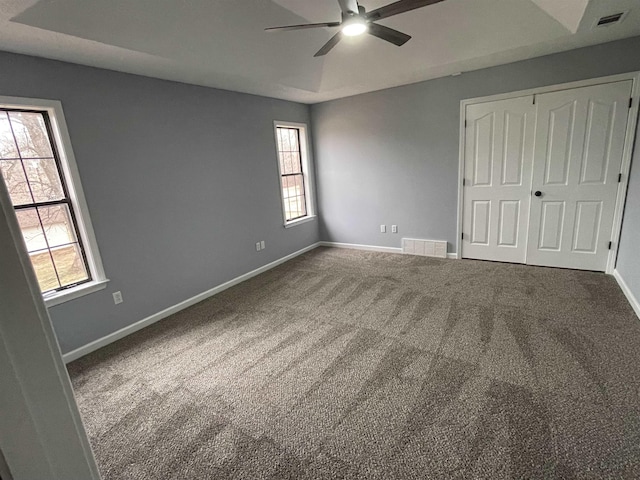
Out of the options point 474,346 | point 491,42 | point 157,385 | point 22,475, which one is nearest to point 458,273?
point 474,346

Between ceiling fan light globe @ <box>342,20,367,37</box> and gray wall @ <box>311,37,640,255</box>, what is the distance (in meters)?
2.30

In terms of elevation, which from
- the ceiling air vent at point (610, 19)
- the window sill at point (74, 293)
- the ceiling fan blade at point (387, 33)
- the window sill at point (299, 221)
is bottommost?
the window sill at point (74, 293)

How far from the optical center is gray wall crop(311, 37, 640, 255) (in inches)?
141

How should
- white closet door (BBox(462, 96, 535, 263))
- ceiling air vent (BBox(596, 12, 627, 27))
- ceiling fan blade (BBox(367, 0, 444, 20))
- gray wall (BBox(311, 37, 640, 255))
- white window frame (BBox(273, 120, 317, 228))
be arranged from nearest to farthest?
ceiling fan blade (BBox(367, 0, 444, 20))
ceiling air vent (BBox(596, 12, 627, 27))
gray wall (BBox(311, 37, 640, 255))
white closet door (BBox(462, 96, 535, 263))
white window frame (BBox(273, 120, 317, 228))

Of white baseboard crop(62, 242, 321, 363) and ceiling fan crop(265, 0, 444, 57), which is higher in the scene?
ceiling fan crop(265, 0, 444, 57)

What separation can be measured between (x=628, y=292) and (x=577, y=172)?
1.38m

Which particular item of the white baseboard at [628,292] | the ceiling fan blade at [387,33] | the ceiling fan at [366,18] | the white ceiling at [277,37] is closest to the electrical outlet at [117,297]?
the white ceiling at [277,37]

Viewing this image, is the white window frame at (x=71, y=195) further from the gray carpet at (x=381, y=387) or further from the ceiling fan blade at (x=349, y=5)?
the ceiling fan blade at (x=349, y=5)

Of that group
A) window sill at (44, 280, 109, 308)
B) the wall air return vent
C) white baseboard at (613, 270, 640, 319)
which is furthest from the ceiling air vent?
window sill at (44, 280, 109, 308)

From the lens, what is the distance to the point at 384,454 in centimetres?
164

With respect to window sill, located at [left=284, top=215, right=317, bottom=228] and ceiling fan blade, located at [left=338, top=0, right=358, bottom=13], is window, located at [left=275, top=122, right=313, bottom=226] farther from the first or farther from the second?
ceiling fan blade, located at [left=338, top=0, right=358, bottom=13]

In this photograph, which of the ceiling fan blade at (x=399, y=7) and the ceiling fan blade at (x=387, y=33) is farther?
the ceiling fan blade at (x=387, y=33)

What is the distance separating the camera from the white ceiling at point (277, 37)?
2150 mm

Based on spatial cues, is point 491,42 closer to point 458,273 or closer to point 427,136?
point 427,136
